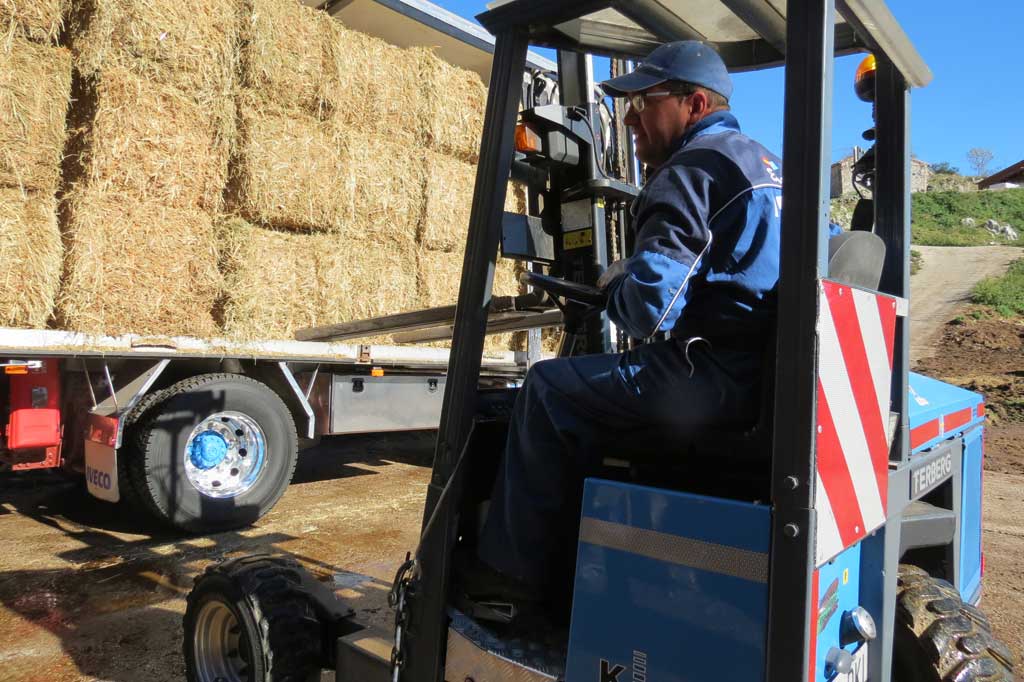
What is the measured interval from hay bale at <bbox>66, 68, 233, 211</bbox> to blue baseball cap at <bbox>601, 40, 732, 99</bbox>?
13.6ft

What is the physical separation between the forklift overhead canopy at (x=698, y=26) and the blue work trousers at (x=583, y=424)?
37.4 inches

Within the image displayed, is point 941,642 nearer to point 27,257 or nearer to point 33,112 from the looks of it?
point 27,257

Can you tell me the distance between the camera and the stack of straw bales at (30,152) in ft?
15.6

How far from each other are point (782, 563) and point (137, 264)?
483 centimetres

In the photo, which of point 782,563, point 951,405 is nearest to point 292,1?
point 951,405

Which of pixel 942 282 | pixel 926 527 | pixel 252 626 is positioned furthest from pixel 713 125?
pixel 942 282

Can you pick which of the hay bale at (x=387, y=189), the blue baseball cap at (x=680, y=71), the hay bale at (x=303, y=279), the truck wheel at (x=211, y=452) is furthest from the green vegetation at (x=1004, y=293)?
the blue baseball cap at (x=680, y=71)

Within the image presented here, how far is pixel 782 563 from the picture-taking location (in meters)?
1.59

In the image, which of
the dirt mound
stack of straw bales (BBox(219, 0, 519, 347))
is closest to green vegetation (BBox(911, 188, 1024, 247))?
the dirt mound

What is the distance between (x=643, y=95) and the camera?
2.19 m

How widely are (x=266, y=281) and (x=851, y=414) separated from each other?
5.01 metres

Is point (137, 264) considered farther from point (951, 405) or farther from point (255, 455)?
point (951, 405)

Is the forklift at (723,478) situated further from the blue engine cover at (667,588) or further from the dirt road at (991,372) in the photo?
the dirt road at (991,372)

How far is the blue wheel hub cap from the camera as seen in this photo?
5480 millimetres
